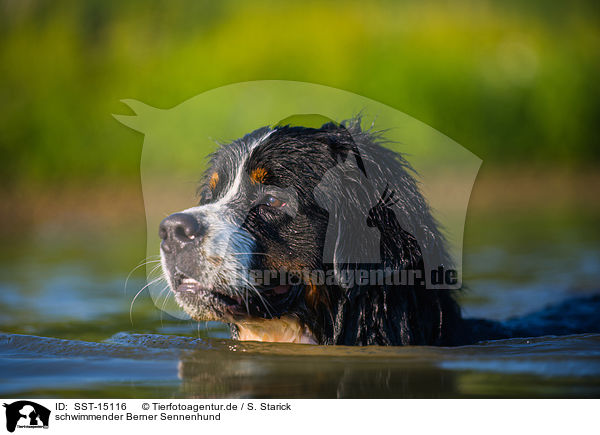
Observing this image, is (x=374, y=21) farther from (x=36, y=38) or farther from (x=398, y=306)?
(x=398, y=306)

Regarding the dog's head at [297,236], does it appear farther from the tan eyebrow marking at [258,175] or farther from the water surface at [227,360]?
the water surface at [227,360]

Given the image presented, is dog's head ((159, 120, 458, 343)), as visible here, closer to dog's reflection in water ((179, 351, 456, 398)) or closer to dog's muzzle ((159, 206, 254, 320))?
dog's muzzle ((159, 206, 254, 320))

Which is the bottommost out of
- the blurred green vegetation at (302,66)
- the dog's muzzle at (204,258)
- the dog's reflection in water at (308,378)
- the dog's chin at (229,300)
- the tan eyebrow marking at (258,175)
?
the dog's reflection in water at (308,378)

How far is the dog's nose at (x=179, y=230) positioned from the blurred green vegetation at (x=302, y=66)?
8.03m

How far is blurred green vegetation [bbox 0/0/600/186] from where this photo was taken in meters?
12.7

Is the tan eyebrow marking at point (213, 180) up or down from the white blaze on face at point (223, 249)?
up

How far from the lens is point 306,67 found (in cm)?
1338

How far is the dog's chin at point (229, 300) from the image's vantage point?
4.73 metres

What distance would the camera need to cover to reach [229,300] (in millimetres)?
4812

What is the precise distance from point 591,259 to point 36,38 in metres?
8.82
